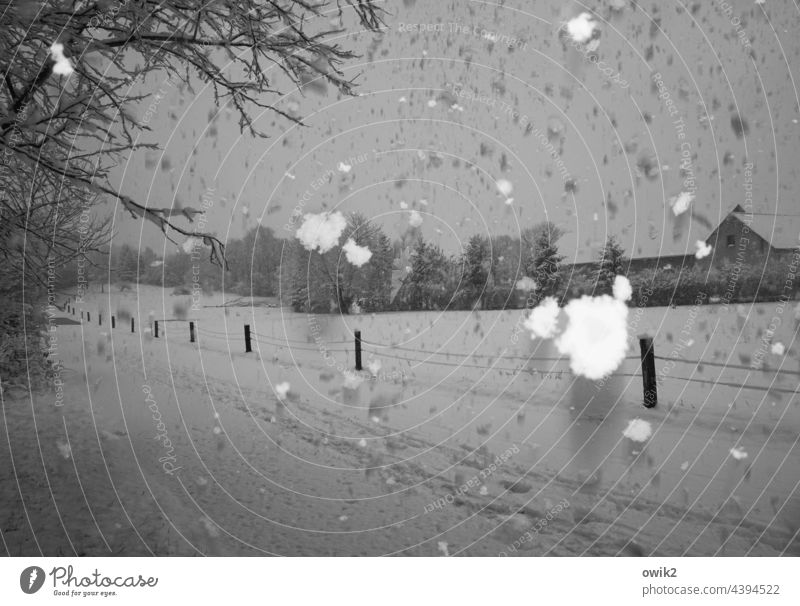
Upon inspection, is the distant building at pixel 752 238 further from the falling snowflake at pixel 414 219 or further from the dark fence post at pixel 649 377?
the falling snowflake at pixel 414 219

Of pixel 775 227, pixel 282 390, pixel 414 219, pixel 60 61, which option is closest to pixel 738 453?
pixel 775 227

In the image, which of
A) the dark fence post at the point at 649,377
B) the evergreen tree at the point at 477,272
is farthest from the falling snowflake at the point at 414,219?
the dark fence post at the point at 649,377

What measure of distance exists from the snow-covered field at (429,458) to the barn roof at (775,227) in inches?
38.6

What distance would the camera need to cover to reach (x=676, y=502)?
138 inches

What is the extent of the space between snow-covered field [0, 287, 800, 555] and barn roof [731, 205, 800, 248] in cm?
98

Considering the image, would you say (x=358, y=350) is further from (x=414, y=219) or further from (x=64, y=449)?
(x=64, y=449)

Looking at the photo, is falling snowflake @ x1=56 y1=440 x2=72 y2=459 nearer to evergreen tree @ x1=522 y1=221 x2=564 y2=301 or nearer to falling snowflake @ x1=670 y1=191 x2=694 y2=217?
evergreen tree @ x1=522 y1=221 x2=564 y2=301

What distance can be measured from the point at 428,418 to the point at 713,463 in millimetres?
3099

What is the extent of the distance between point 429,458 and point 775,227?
4134 millimetres

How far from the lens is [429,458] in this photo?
14.9 feet

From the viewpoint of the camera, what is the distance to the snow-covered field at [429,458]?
128 inches

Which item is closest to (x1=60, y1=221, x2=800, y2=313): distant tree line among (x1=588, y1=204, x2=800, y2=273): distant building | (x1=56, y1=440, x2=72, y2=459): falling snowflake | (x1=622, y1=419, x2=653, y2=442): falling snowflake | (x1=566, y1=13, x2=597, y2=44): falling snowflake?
(x1=588, y1=204, x2=800, y2=273): distant building
